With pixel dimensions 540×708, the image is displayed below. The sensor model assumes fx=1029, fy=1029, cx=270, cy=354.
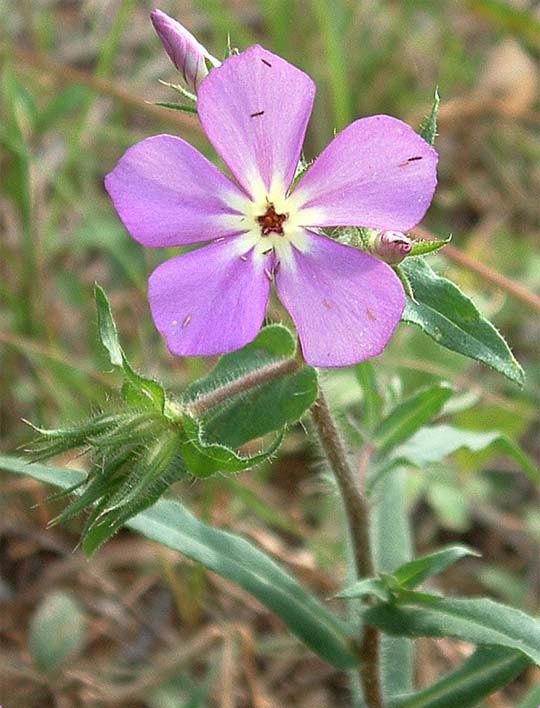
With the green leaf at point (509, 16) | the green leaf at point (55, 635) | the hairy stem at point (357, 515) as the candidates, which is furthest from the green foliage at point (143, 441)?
the green leaf at point (509, 16)

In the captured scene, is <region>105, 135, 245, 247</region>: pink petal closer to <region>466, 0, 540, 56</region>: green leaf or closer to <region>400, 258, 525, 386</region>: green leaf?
<region>400, 258, 525, 386</region>: green leaf

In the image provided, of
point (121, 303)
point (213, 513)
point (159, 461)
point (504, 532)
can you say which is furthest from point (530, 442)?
point (159, 461)

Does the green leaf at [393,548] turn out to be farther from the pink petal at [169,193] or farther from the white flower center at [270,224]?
the pink petal at [169,193]

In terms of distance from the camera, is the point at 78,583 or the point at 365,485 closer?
the point at 365,485

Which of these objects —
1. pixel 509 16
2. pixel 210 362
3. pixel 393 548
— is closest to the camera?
pixel 393 548

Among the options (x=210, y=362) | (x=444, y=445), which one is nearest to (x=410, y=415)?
(x=444, y=445)

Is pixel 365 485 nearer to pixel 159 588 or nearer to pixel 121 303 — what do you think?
pixel 159 588

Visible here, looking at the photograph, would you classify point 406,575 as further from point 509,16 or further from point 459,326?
point 509,16
